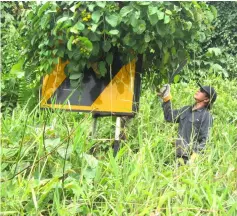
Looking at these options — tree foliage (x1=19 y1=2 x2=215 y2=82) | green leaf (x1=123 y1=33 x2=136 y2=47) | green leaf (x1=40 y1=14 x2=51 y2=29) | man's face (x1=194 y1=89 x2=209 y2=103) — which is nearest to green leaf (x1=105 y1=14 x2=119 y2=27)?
tree foliage (x1=19 y1=2 x2=215 y2=82)

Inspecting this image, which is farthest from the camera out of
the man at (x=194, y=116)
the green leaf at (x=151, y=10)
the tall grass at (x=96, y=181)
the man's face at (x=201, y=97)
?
the man's face at (x=201, y=97)

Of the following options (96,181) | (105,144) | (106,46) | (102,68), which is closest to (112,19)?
(106,46)

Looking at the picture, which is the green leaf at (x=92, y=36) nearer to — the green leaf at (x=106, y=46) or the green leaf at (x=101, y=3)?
the green leaf at (x=106, y=46)

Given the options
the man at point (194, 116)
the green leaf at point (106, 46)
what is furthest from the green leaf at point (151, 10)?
the man at point (194, 116)

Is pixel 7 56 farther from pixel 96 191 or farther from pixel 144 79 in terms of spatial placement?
pixel 96 191

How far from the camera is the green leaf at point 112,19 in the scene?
251 centimetres

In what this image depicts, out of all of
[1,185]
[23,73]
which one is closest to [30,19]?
[23,73]

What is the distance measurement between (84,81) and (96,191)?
3.08 ft

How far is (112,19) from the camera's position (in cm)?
252

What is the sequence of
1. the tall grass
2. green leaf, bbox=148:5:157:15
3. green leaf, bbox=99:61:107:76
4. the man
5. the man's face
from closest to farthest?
the tall grass
green leaf, bbox=148:5:157:15
green leaf, bbox=99:61:107:76
the man
the man's face

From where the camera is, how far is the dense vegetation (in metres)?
1.96

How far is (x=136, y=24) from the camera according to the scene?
8.11ft

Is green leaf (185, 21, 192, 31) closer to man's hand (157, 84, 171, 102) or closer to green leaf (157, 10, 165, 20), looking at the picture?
green leaf (157, 10, 165, 20)

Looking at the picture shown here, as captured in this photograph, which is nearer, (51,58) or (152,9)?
(152,9)
